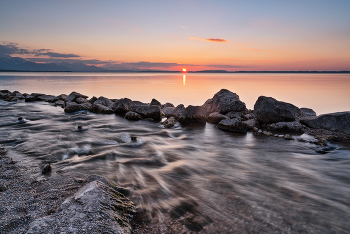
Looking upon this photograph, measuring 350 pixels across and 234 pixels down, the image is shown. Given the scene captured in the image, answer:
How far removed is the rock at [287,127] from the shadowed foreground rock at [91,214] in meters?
7.77

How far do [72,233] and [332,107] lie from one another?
20570 millimetres

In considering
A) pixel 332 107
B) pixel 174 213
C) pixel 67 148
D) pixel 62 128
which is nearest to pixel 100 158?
pixel 67 148

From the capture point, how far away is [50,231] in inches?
95.5

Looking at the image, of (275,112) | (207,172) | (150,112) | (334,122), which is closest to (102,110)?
(150,112)

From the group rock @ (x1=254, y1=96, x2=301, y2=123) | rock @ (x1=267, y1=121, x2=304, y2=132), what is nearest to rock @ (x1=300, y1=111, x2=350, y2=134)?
rock @ (x1=267, y1=121, x2=304, y2=132)

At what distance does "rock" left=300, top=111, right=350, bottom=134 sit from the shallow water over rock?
135cm

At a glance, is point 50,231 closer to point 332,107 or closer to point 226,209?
point 226,209

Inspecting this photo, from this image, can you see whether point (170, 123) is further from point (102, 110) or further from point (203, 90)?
point (203, 90)

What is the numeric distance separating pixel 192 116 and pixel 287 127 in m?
4.73

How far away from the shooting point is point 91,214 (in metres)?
2.75

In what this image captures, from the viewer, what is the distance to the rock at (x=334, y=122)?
8.04m

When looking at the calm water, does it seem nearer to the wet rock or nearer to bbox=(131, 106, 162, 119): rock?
the wet rock

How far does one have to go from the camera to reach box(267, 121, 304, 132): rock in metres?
8.80

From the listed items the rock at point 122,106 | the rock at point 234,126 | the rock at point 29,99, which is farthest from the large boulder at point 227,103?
the rock at point 29,99
